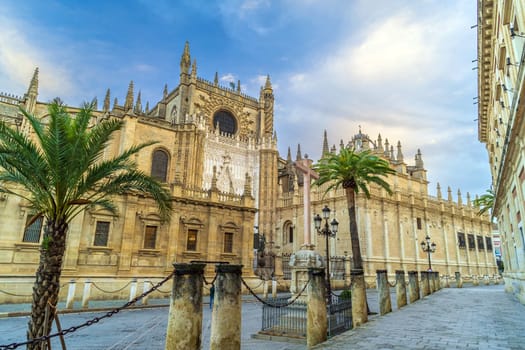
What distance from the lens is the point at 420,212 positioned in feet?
123

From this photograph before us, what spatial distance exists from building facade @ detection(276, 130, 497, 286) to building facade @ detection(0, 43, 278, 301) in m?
4.54

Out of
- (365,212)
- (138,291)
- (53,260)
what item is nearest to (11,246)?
(138,291)

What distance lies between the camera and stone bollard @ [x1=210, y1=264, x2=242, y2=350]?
5.42m

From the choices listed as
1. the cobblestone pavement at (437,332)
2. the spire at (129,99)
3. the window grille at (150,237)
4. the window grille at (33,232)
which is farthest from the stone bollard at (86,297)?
the spire at (129,99)

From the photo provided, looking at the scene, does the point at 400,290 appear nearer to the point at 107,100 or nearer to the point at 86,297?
the point at 86,297

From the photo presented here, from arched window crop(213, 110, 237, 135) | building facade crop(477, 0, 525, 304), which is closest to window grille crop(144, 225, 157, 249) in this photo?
building facade crop(477, 0, 525, 304)

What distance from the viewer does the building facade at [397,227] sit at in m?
31.4

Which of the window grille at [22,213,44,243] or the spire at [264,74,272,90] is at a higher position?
the spire at [264,74,272,90]

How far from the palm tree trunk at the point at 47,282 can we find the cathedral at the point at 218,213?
744 centimetres

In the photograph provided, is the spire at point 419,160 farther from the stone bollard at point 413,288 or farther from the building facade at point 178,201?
the stone bollard at point 413,288

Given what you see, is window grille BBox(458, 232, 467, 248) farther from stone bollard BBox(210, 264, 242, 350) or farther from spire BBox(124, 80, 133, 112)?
stone bollard BBox(210, 264, 242, 350)

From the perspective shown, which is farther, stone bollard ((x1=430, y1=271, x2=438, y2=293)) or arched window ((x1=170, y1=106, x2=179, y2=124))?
arched window ((x1=170, y1=106, x2=179, y2=124))

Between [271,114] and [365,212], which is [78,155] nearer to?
[365,212]

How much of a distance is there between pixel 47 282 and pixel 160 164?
26.9 meters
